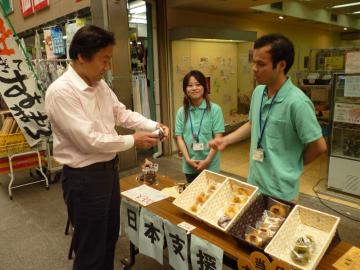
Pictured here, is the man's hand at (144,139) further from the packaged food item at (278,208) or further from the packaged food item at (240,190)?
the packaged food item at (278,208)

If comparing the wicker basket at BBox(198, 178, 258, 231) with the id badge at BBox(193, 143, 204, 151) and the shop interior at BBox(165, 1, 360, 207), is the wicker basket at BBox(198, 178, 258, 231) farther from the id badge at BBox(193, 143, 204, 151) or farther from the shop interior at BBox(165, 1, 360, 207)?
the shop interior at BBox(165, 1, 360, 207)

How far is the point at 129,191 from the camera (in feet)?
6.83

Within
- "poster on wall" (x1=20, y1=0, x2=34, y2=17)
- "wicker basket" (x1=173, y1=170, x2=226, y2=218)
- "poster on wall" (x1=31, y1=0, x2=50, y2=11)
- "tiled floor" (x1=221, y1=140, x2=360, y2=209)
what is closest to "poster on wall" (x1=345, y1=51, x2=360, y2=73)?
"tiled floor" (x1=221, y1=140, x2=360, y2=209)

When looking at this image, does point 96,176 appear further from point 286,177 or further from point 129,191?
point 286,177

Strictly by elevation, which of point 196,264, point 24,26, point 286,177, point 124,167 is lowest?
point 124,167

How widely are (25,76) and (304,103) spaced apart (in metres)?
3.61

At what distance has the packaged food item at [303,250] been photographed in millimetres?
1150

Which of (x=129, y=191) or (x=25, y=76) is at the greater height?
(x=25, y=76)

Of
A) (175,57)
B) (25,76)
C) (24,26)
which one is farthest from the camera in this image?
(24,26)

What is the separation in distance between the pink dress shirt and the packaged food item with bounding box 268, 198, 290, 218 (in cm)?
78

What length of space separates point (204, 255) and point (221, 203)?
28 cm

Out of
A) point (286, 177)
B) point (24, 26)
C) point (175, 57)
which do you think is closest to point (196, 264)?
point (286, 177)

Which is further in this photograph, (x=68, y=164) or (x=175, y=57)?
(x=175, y=57)

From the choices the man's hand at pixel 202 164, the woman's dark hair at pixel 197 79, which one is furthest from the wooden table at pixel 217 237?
the woman's dark hair at pixel 197 79
